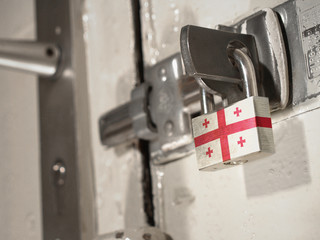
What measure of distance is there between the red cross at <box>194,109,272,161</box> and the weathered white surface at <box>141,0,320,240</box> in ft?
Result: 0.20

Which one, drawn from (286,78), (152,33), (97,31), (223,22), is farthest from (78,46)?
(286,78)

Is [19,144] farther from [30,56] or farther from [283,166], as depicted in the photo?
[283,166]

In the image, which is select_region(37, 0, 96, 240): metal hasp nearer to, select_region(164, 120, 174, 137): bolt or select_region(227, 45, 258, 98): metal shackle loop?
select_region(164, 120, 174, 137): bolt

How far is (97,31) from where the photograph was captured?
85 cm

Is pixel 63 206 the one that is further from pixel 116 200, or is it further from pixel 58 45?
pixel 58 45

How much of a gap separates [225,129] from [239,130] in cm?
2

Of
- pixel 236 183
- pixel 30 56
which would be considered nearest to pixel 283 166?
pixel 236 183

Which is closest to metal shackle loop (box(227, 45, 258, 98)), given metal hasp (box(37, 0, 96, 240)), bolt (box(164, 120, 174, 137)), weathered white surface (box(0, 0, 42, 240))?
bolt (box(164, 120, 174, 137))

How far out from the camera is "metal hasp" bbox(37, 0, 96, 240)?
2.69 ft

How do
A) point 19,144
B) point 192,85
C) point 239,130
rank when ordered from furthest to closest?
1. point 19,144
2. point 192,85
3. point 239,130

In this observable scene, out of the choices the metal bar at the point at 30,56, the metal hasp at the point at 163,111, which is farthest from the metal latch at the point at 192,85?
the metal bar at the point at 30,56

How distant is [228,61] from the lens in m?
0.55

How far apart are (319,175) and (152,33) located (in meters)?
0.32

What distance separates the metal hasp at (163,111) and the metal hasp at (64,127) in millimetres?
123
